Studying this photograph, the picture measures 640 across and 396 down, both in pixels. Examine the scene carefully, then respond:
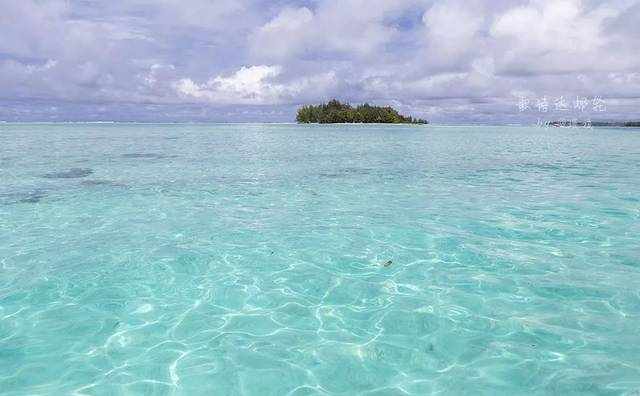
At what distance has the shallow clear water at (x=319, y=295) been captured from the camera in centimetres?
515

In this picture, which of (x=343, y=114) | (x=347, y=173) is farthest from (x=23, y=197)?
(x=343, y=114)

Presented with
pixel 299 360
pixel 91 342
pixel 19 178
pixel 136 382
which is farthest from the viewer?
pixel 19 178

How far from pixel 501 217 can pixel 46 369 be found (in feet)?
33.9

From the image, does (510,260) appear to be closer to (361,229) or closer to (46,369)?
(361,229)

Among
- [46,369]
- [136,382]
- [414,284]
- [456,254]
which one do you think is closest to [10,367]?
[46,369]

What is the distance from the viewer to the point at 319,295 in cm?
719

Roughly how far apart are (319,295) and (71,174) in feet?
55.6

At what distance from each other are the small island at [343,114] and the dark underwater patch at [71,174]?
137236 millimetres

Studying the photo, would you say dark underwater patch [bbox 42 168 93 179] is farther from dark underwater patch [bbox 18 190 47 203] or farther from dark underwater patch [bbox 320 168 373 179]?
dark underwater patch [bbox 320 168 373 179]

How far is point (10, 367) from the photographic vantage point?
5.21m

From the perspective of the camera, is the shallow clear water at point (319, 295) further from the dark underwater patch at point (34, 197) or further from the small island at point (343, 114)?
the small island at point (343, 114)

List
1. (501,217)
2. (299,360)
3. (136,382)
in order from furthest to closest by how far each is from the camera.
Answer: (501,217)
(299,360)
(136,382)

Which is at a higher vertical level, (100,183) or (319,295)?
(100,183)

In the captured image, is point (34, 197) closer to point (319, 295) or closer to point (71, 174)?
point (71, 174)
